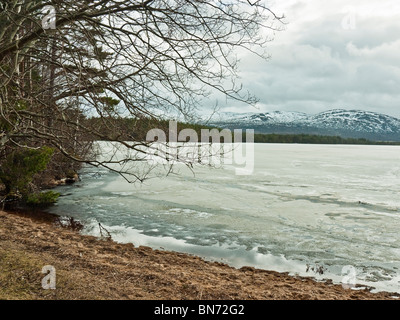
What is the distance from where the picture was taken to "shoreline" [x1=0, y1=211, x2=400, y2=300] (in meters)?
4.52

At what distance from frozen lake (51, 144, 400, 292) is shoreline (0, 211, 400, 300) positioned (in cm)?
93

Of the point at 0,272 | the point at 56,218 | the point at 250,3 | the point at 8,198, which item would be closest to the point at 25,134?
the point at 0,272

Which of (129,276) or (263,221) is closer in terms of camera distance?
(129,276)

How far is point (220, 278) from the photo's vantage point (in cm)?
612

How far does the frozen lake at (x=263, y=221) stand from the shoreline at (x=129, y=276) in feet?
3.05

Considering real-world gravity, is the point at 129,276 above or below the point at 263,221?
above

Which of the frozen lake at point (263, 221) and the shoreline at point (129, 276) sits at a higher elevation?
the shoreline at point (129, 276)

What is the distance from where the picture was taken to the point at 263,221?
11.4 meters

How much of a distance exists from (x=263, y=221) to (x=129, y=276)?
6.73 metres

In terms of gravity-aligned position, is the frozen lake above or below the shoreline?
below

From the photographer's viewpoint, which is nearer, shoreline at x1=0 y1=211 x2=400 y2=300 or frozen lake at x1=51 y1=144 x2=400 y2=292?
shoreline at x1=0 y1=211 x2=400 y2=300

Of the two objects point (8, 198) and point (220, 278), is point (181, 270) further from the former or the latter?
point (8, 198)

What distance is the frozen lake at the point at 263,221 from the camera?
316 inches

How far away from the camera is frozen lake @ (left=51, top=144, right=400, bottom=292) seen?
8031 mm
